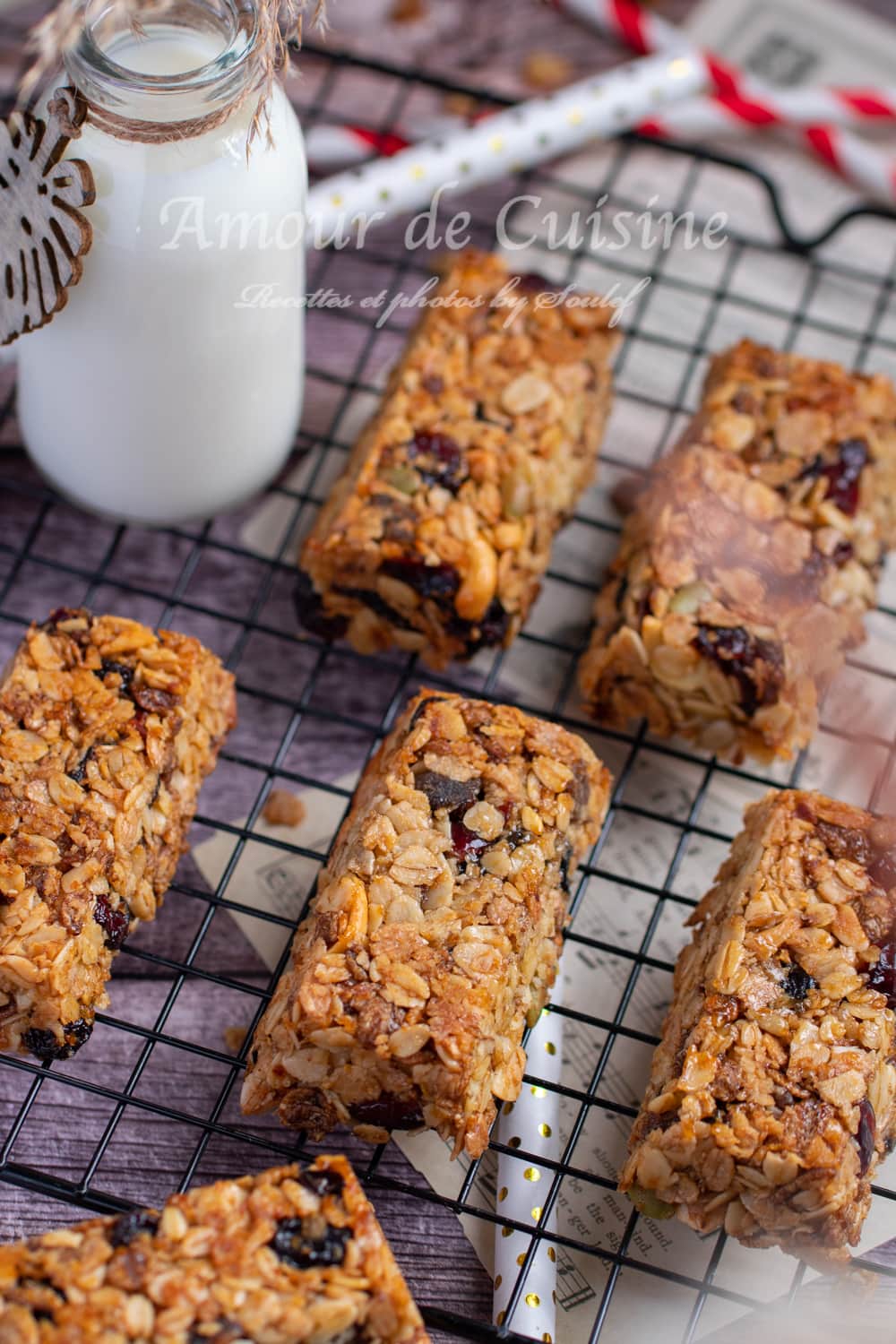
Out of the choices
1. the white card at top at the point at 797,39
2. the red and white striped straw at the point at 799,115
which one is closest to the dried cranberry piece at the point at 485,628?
the red and white striped straw at the point at 799,115

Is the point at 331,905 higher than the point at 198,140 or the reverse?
the reverse

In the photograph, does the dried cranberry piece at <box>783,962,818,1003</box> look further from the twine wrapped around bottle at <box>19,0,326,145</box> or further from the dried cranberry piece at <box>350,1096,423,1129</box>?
the twine wrapped around bottle at <box>19,0,326,145</box>

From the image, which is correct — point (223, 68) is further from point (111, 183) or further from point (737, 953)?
point (737, 953)

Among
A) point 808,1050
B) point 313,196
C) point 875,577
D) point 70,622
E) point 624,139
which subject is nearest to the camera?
point 808,1050

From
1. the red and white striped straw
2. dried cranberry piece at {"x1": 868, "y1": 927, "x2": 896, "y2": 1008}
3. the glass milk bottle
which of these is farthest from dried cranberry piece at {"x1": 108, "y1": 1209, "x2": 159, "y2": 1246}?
the red and white striped straw

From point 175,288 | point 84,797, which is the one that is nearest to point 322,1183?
point 84,797

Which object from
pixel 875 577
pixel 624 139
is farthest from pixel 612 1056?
pixel 624 139

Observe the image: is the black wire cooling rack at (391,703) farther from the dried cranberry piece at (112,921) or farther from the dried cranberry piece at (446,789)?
the dried cranberry piece at (446,789)
